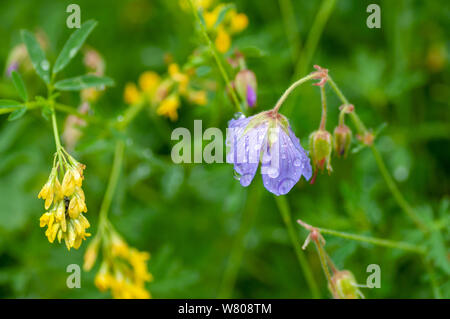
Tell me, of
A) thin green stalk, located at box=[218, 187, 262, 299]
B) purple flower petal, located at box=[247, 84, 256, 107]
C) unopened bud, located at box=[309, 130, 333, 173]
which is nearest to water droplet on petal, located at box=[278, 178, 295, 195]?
unopened bud, located at box=[309, 130, 333, 173]

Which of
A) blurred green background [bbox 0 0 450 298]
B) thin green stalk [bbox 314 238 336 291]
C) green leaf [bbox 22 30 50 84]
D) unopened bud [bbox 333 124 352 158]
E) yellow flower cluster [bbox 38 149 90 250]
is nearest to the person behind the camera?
yellow flower cluster [bbox 38 149 90 250]

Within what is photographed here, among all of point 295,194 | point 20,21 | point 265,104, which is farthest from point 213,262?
point 20,21

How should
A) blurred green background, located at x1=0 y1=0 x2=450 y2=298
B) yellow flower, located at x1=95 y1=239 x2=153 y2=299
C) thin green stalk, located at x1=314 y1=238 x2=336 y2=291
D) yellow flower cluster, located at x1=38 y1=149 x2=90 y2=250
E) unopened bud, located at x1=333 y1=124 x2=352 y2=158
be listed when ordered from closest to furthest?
1. yellow flower cluster, located at x1=38 y1=149 x2=90 y2=250
2. thin green stalk, located at x1=314 y1=238 x2=336 y2=291
3. unopened bud, located at x1=333 y1=124 x2=352 y2=158
4. yellow flower, located at x1=95 y1=239 x2=153 y2=299
5. blurred green background, located at x1=0 y1=0 x2=450 y2=298

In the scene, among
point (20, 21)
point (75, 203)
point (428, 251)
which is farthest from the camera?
point (20, 21)

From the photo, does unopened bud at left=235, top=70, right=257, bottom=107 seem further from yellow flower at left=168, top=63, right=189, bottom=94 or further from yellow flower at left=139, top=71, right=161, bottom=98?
yellow flower at left=139, top=71, right=161, bottom=98

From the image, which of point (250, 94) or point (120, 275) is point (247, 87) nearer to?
point (250, 94)

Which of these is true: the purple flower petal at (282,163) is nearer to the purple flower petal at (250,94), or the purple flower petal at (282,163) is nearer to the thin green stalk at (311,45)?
the purple flower petal at (250,94)

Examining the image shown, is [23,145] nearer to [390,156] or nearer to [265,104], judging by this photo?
[265,104]
